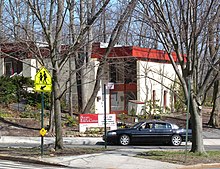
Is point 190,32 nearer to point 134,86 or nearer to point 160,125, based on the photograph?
point 160,125

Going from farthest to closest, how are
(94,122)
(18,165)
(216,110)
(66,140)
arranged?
(216,110)
(94,122)
(66,140)
(18,165)

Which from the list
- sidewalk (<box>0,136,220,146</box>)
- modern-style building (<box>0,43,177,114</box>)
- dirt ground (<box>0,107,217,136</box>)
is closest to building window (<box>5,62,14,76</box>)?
modern-style building (<box>0,43,177,114</box>)

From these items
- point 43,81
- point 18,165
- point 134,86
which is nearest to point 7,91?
point 134,86

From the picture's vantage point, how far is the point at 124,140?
24.9 meters

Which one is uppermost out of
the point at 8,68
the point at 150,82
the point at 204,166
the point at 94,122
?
the point at 8,68

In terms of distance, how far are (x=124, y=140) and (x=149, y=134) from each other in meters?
1.42

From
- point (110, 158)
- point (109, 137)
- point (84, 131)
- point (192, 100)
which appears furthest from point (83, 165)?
point (84, 131)

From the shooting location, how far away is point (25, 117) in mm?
33969

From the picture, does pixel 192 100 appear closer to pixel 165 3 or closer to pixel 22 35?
pixel 165 3

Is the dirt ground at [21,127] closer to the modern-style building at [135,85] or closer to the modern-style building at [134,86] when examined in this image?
the modern-style building at [135,85]

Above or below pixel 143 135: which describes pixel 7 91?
above

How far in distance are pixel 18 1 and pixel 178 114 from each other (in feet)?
90.8

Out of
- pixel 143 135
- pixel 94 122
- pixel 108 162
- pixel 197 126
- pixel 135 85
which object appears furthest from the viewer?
pixel 135 85

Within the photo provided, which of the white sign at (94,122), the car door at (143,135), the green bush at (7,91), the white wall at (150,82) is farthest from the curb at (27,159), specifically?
the white wall at (150,82)
